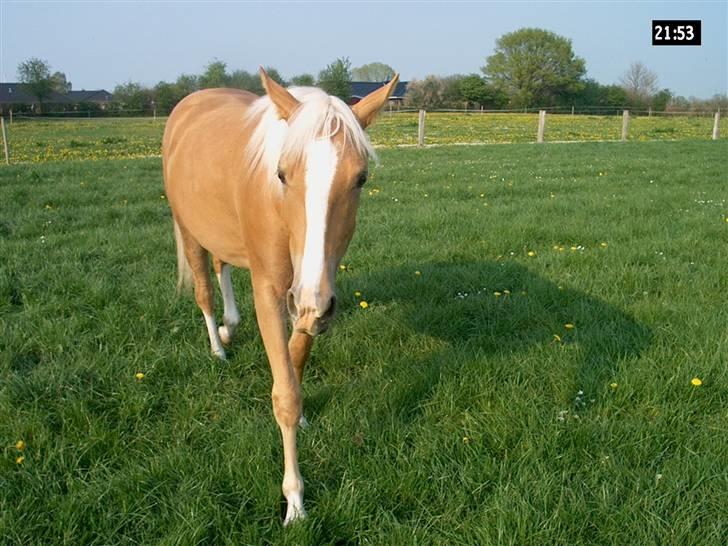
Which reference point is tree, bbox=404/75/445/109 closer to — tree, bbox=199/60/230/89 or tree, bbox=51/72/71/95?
tree, bbox=199/60/230/89

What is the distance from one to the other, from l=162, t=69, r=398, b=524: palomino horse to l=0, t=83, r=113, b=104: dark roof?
65.1 metres

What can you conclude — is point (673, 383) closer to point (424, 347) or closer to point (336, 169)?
point (424, 347)

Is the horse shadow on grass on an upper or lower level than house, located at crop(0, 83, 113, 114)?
lower

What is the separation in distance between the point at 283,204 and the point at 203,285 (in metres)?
2.06

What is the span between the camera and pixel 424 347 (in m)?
3.97

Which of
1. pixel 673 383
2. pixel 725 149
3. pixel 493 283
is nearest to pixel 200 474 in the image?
pixel 673 383

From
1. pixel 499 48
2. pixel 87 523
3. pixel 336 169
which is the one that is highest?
pixel 499 48

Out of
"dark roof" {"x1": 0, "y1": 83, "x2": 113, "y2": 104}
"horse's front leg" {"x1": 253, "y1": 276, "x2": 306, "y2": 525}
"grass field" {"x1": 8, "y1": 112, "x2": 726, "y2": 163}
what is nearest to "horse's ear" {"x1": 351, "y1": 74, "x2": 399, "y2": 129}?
"horse's front leg" {"x1": 253, "y1": 276, "x2": 306, "y2": 525}

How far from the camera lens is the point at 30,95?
2638 inches

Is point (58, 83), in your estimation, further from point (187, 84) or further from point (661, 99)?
point (661, 99)

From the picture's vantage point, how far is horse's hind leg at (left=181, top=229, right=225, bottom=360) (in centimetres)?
398

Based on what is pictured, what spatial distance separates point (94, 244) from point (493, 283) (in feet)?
14.3

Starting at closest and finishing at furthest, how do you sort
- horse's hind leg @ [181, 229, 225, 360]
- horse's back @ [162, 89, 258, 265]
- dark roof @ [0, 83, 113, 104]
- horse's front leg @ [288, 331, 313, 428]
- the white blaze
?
the white blaze < horse's front leg @ [288, 331, 313, 428] < horse's back @ [162, 89, 258, 265] < horse's hind leg @ [181, 229, 225, 360] < dark roof @ [0, 83, 113, 104]

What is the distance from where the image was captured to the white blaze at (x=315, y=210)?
2.01m
